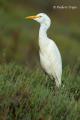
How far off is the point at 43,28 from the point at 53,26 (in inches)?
506

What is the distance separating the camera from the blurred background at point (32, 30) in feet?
59.5

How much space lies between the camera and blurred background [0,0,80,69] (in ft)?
59.5

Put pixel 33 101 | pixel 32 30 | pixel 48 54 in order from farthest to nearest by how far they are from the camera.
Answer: pixel 32 30
pixel 48 54
pixel 33 101

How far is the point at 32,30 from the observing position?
72.4 feet

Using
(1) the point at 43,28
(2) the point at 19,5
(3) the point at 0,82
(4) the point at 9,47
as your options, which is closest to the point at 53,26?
(2) the point at 19,5

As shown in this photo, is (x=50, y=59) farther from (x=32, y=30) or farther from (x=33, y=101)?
(x=32, y=30)

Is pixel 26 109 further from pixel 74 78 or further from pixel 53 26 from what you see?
pixel 53 26

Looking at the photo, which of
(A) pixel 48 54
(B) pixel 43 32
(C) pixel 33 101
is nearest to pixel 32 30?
(B) pixel 43 32

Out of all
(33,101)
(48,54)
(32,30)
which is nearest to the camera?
(33,101)

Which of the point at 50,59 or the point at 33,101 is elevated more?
the point at 33,101

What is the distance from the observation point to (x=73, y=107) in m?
7.91

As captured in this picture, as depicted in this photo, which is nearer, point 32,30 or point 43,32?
point 43,32

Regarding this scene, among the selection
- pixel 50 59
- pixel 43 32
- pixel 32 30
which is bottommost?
pixel 32 30

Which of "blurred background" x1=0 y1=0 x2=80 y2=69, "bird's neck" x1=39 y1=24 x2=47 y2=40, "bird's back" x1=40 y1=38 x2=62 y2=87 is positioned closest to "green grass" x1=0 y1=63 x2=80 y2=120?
"bird's back" x1=40 y1=38 x2=62 y2=87
